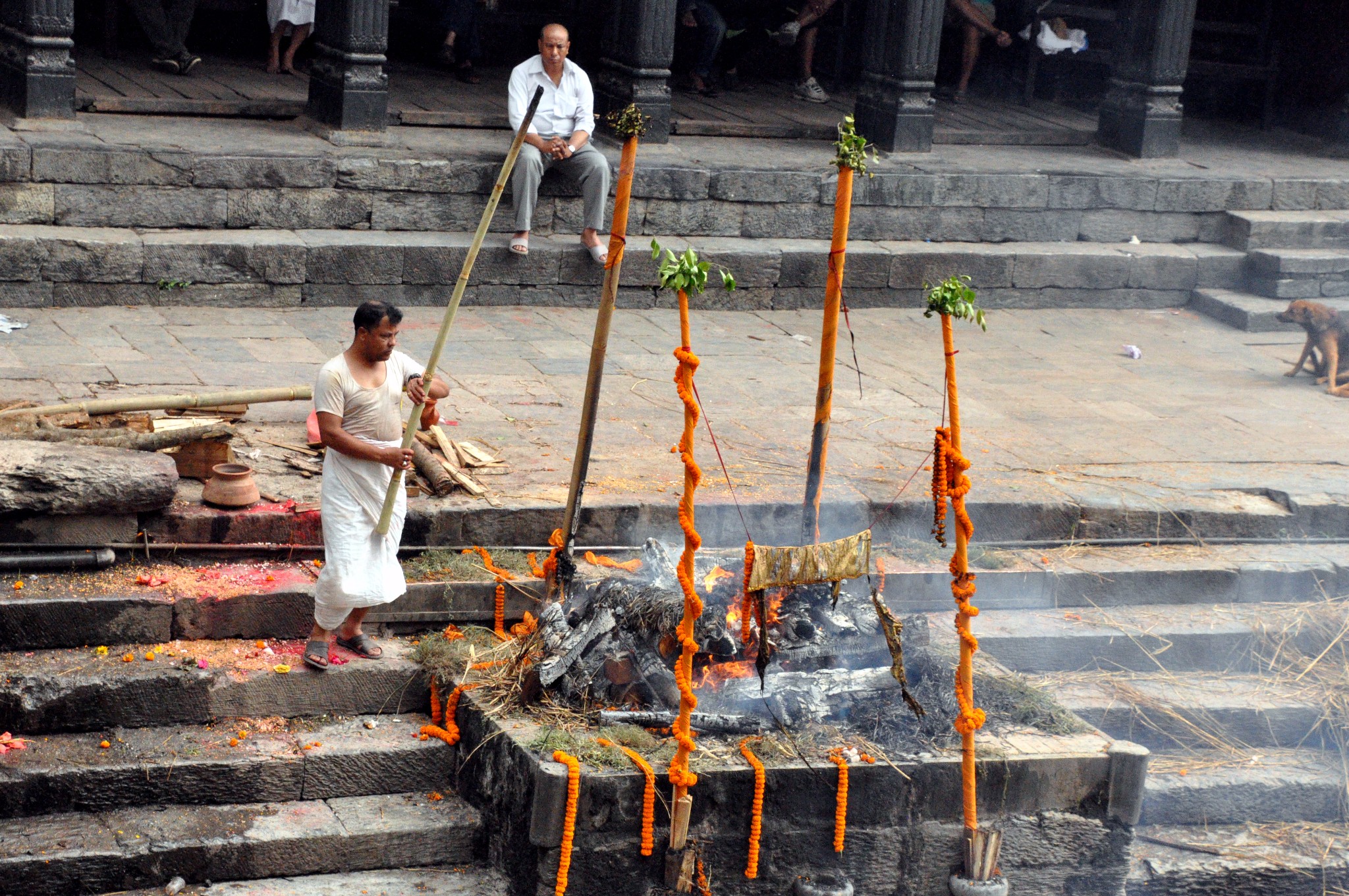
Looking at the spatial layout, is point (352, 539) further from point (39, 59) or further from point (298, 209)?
point (39, 59)

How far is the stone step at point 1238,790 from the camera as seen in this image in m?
6.32

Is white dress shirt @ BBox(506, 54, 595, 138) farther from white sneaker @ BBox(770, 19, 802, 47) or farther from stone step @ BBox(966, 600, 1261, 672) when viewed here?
stone step @ BBox(966, 600, 1261, 672)

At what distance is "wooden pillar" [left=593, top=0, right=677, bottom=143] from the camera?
11.3 metres

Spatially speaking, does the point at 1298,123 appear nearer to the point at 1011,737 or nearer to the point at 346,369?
the point at 1011,737

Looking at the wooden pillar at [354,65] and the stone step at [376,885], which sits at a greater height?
the wooden pillar at [354,65]

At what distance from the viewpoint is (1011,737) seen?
5.62 meters

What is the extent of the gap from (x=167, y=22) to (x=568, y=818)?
8939 mm

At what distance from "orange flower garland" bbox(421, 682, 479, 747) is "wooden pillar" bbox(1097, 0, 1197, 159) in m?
9.08

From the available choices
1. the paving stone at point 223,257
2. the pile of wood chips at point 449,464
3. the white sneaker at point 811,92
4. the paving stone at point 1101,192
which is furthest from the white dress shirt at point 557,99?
the white sneaker at point 811,92

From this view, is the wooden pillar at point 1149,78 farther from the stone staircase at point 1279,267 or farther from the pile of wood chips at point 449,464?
the pile of wood chips at point 449,464

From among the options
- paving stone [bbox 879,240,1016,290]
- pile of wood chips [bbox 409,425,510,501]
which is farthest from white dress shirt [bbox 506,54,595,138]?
pile of wood chips [bbox 409,425,510,501]

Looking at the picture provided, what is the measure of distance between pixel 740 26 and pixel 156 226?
669cm

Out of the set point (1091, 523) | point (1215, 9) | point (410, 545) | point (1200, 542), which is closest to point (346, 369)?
point (410, 545)

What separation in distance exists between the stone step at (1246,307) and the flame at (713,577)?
6822 millimetres
